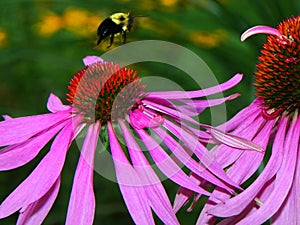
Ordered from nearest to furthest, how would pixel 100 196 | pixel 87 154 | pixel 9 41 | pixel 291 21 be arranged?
pixel 87 154 < pixel 291 21 < pixel 100 196 < pixel 9 41

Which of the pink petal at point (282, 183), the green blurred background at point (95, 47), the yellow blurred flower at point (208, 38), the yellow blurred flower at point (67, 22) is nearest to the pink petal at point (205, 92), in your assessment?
the pink petal at point (282, 183)

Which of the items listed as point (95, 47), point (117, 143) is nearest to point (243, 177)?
point (117, 143)

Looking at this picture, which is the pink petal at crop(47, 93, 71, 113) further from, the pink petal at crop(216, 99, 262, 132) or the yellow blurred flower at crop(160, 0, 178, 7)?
the yellow blurred flower at crop(160, 0, 178, 7)

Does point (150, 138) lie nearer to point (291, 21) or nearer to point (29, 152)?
point (29, 152)

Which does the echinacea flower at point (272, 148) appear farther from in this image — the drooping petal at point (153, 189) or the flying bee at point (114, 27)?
the flying bee at point (114, 27)

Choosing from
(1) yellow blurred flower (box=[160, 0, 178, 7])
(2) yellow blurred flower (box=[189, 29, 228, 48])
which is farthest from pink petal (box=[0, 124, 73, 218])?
(2) yellow blurred flower (box=[189, 29, 228, 48])

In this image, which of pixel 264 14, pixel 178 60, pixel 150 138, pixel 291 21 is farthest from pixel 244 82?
pixel 178 60

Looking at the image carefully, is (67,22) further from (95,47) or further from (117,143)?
(117,143)
